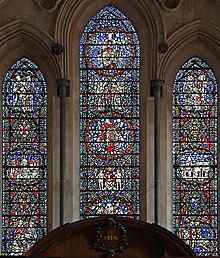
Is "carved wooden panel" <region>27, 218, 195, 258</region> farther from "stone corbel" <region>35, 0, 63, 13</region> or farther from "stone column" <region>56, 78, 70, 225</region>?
"stone corbel" <region>35, 0, 63, 13</region>

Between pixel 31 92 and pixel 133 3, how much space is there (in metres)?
2.70

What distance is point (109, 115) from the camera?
52.9 feet

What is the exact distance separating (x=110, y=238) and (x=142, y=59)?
185 inches

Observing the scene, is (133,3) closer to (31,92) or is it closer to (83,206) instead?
(31,92)

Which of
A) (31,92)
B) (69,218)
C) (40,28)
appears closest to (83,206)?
(69,218)

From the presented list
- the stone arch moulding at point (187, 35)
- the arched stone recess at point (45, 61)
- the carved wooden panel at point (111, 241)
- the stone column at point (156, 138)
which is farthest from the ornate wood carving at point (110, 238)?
the stone arch moulding at point (187, 35)

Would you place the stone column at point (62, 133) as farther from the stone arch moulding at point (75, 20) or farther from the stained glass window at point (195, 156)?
the stained glass window at point (195, 156)

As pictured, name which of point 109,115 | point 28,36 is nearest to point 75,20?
point 28,36

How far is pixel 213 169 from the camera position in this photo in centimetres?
1584

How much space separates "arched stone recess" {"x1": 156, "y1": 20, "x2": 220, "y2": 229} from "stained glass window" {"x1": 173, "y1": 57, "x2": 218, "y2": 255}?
0.16m

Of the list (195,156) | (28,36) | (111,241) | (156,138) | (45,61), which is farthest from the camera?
(45,61)

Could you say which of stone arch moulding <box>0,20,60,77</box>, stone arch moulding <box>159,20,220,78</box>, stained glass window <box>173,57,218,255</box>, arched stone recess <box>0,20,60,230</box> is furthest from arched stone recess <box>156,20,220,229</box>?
stone arch moulding <box>0,20,60,77</box>

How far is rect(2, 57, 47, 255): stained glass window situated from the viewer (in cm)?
1566

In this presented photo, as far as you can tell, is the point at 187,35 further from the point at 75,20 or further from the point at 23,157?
the point at 23,157
